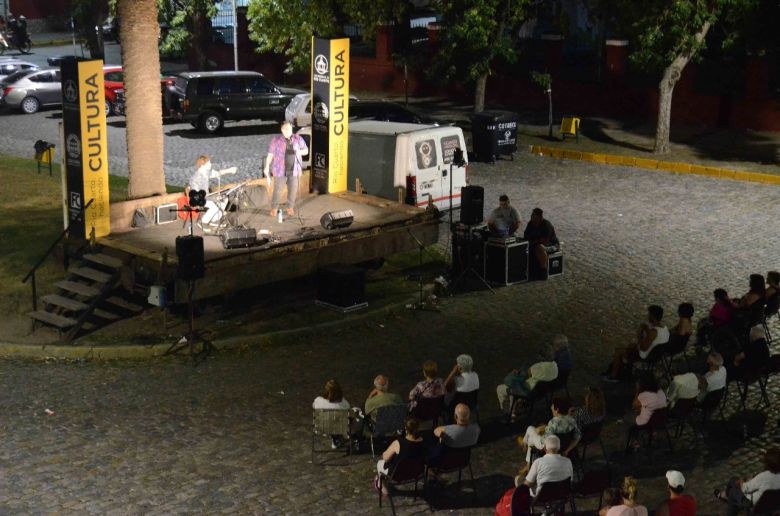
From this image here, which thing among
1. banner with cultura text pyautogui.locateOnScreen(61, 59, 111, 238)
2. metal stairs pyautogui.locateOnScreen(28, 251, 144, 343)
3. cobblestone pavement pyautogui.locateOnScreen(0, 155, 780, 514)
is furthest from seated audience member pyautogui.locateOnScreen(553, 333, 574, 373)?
banner with cultura text pyautogui.locateOnScreen(61, 59, 111, 238)

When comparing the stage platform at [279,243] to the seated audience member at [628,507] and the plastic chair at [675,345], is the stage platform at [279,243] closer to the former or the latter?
the plastic chair at [675,345]

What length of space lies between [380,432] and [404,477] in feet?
3.40

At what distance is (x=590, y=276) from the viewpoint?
19766 millimetres

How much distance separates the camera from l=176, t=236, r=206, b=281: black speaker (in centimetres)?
1571

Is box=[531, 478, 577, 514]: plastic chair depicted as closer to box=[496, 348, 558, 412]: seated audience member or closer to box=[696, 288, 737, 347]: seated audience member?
box=[496, 348, 558, 412]: seated audience member

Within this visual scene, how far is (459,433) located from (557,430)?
976 mm

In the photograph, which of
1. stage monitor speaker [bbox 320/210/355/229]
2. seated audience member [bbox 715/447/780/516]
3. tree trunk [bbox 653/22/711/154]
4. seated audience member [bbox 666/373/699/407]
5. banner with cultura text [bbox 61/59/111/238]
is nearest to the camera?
seated audience member [bbox 715/447/780/516]

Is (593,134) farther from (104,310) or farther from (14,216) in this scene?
(104,310)

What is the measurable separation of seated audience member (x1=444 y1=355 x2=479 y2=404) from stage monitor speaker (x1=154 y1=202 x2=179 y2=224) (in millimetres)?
7609

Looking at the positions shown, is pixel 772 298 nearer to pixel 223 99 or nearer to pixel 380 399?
pixel 380 399

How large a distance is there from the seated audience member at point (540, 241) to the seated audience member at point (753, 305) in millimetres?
3993

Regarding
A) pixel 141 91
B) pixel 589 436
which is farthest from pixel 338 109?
pixel 589 436

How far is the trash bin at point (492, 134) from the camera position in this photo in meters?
28.9

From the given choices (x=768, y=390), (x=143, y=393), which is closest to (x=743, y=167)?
(x=768, y=390)
